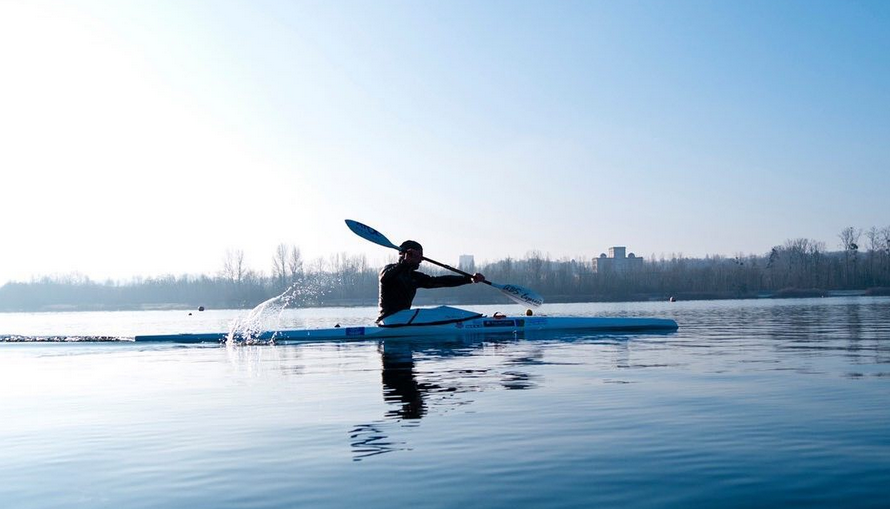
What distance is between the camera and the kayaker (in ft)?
63.4

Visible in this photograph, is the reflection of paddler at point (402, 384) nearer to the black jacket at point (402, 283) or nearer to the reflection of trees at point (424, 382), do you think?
the reflection of trees at point (424, 382)

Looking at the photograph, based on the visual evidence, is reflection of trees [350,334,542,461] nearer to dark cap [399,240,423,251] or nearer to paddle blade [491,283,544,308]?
dark cap [399,240,423,251]

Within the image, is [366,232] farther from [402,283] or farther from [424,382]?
[424,382]

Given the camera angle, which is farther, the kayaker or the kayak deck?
the kayak deck

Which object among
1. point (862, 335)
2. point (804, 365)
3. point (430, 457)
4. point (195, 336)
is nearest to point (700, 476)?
point (430, 457)

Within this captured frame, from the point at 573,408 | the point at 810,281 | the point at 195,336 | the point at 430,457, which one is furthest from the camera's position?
the point at 810,281

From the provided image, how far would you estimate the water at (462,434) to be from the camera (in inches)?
213

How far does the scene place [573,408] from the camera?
881cm

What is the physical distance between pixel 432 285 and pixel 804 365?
8787 mm

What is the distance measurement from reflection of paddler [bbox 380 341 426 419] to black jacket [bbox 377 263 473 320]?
207 centimetres

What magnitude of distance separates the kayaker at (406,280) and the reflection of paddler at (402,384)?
2124mm

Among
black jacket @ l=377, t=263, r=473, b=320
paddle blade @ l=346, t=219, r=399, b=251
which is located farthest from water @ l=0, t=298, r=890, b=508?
paddle blade @ l=346, t=219, r=399, b=251

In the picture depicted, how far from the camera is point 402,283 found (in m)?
20.0

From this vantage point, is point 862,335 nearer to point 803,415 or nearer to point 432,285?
point 432,285
